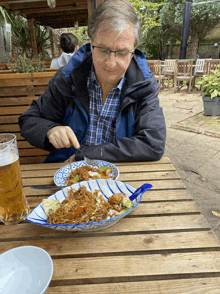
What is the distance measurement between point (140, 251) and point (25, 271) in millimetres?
351

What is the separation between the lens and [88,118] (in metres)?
1.76

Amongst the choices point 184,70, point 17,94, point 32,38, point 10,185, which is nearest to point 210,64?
point 184,70

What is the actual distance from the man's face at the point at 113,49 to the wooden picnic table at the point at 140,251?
0.90 metres

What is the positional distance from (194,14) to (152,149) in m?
16.2

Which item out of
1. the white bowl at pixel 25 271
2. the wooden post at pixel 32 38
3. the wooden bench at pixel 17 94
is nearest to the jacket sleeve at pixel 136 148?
the white bowl at pixel 25 271

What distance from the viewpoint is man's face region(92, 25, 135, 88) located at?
1360 millimetres

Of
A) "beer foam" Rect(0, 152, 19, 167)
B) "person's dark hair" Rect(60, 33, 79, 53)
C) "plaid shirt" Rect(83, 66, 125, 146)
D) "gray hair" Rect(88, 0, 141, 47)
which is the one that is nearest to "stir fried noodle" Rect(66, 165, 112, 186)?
"beer foam" Rect(0, 152, 19, 167)

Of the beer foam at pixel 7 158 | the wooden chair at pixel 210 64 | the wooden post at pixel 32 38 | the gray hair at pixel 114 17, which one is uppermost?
the wooden post at pixel 32 38

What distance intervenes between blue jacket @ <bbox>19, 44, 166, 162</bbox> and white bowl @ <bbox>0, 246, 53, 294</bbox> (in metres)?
0.83

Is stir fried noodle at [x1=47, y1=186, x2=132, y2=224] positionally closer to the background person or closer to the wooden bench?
the wooden bench

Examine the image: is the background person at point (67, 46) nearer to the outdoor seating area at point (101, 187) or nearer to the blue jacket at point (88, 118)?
the outdoor seating area at point (101, 187)

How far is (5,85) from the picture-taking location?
2531 mm

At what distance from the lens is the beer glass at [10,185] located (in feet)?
2.66

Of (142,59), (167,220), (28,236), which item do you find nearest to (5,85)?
(142,59)
